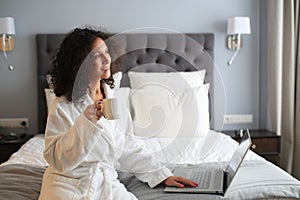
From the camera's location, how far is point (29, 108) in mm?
3812

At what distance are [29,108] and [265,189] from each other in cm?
241

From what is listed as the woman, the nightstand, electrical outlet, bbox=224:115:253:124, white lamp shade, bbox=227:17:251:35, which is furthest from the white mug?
electrical outlet, bbox=224:115:253:124

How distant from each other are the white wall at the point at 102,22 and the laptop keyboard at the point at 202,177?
173 centimetres

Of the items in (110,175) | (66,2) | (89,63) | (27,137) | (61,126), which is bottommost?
(27,137)

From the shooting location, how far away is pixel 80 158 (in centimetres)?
166

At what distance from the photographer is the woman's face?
1.73m

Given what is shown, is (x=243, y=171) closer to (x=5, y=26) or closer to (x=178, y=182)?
(x=178, y=182)

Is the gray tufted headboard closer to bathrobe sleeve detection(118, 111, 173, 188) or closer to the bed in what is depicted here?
the bed

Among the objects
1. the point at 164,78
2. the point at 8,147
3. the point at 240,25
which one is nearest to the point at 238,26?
the point at 240,25

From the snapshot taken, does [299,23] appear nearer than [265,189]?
No

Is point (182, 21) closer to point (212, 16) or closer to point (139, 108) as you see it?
point (212, 16)

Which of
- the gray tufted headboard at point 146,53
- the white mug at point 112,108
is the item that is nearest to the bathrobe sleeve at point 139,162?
the white mug at point 112,108

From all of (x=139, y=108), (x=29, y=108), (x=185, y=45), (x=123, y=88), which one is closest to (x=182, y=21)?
(x=185, y=45)

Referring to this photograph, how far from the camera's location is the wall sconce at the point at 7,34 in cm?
356
